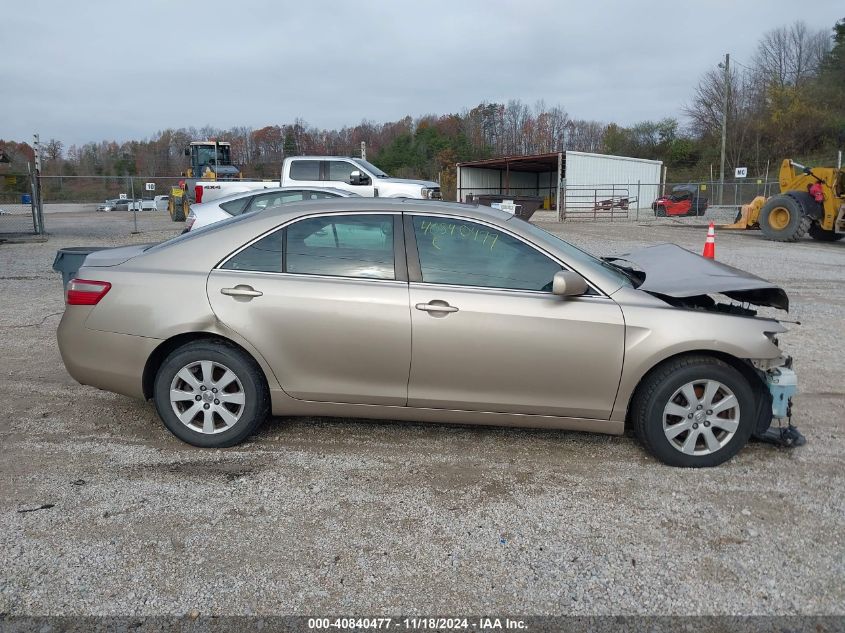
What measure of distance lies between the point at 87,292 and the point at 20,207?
18949mm

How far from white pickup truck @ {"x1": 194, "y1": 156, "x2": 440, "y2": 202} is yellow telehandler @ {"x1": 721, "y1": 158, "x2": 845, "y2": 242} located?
10.6 meters

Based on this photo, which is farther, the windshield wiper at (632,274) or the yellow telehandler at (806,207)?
the yellow telehandler at (806,207)

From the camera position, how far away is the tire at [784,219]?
18.0m

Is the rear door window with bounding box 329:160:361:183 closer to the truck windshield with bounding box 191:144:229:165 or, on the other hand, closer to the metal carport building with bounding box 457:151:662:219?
the metal carport building with bounding box 457:151:662:219

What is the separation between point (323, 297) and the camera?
388 cm

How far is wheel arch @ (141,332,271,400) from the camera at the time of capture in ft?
13.0

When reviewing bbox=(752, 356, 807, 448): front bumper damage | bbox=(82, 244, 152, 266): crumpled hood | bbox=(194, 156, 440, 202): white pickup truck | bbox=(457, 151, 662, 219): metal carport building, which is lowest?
bbox=(752, 356, 807, 448): front bumper damage

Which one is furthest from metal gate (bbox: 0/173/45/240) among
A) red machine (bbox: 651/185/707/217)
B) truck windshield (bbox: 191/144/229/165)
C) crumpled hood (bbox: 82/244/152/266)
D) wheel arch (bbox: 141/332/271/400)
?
red machine (bbox: 651/185/707/217)

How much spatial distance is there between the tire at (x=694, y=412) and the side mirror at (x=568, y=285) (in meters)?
0.66

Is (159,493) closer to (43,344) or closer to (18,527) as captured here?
(18,527)

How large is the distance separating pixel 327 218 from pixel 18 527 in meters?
2.35

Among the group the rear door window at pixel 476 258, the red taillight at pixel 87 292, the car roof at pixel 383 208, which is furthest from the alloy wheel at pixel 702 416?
the red taillight at pixel 87 292

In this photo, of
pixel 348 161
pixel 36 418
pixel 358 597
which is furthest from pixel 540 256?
pixel 348 161

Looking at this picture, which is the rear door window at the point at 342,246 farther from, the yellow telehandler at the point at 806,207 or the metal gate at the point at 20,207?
the yellow telehandler at the point at 806,207
